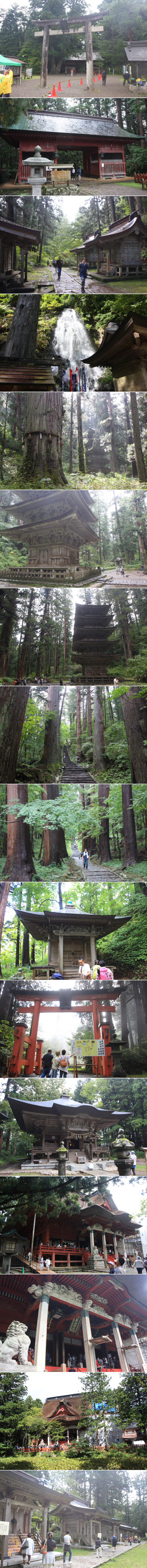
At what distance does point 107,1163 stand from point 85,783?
13.3ft

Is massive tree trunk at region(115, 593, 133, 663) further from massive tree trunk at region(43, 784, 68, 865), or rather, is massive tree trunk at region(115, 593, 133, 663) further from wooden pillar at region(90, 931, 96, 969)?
wooden pillar at region(90, 931, 96, 969)

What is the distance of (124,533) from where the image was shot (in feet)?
40.7

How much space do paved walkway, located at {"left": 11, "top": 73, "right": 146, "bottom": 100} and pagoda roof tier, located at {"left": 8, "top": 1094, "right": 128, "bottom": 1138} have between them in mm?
12292

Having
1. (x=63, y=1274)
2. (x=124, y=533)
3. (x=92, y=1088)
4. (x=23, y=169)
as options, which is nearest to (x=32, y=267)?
(x=23, y=169)

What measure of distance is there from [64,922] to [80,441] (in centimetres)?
603

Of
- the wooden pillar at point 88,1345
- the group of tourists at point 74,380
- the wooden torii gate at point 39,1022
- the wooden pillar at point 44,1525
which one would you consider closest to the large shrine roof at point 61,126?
the group of tourists at point 74,380

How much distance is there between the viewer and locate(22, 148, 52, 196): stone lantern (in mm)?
12859

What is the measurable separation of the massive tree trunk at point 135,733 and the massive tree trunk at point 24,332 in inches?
180

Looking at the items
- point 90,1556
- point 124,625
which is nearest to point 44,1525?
point 90,1556

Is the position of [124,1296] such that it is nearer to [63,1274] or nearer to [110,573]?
[63,1274]

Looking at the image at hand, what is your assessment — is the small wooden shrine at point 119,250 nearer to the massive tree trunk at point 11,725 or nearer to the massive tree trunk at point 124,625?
the massive tree trunk at point 124,625

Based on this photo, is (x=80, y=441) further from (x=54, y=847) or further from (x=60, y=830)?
(x=54, y=847)

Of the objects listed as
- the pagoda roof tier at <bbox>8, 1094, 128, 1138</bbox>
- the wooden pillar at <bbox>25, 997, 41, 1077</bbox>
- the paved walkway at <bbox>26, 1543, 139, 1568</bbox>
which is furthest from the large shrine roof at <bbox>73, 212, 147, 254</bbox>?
the paved walkway at <bbox>26, 1543, 139, 1568</bbox>

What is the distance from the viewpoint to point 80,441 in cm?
1254
